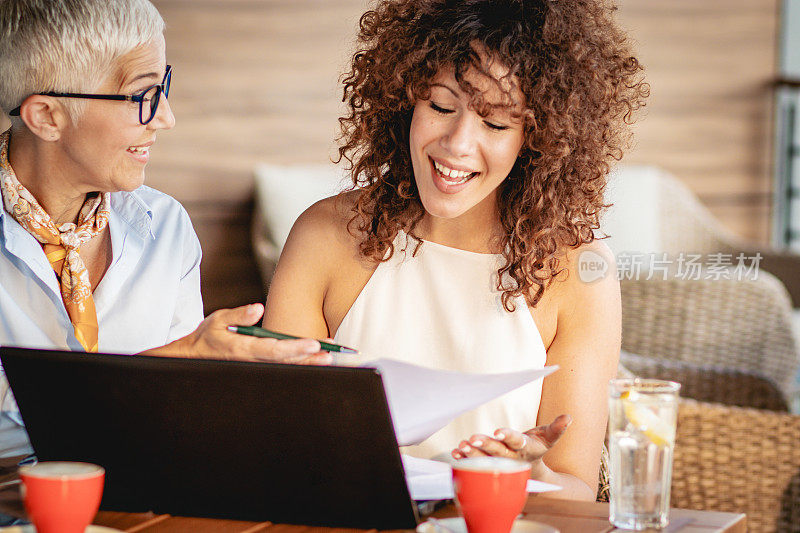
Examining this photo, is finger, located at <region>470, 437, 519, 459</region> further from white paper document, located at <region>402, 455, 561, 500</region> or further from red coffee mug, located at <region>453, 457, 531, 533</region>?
red coffee mug, located at <region>453, 457, 531, 533</region>

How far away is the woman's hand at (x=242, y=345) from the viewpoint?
1.00m

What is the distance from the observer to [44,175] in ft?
4.99

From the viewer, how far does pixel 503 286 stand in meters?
1.61

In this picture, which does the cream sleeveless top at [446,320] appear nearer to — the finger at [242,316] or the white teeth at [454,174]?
the white teeth at [454,174]

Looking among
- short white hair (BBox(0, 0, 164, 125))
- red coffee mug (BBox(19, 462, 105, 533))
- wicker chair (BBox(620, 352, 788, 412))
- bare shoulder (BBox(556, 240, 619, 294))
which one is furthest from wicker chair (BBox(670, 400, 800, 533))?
red coffee mug (BBox(19, 462, 105, 533))

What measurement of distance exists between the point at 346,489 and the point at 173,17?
118 inches

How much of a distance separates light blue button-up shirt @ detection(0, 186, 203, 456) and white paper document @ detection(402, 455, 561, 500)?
23.7 inches

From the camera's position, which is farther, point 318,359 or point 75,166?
point 75,166

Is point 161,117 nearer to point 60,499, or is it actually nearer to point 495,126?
point 495,126

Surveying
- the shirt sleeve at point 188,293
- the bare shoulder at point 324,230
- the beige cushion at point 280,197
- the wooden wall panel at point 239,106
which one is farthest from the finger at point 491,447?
the wooden wall panel at point 239,106

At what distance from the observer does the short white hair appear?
1.41 metres

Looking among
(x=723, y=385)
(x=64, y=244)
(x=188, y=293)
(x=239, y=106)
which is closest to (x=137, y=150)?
(x=64, y=244)

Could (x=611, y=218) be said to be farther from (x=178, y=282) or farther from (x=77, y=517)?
(x=77, y=517)

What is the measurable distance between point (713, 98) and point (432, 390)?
3.72 m
